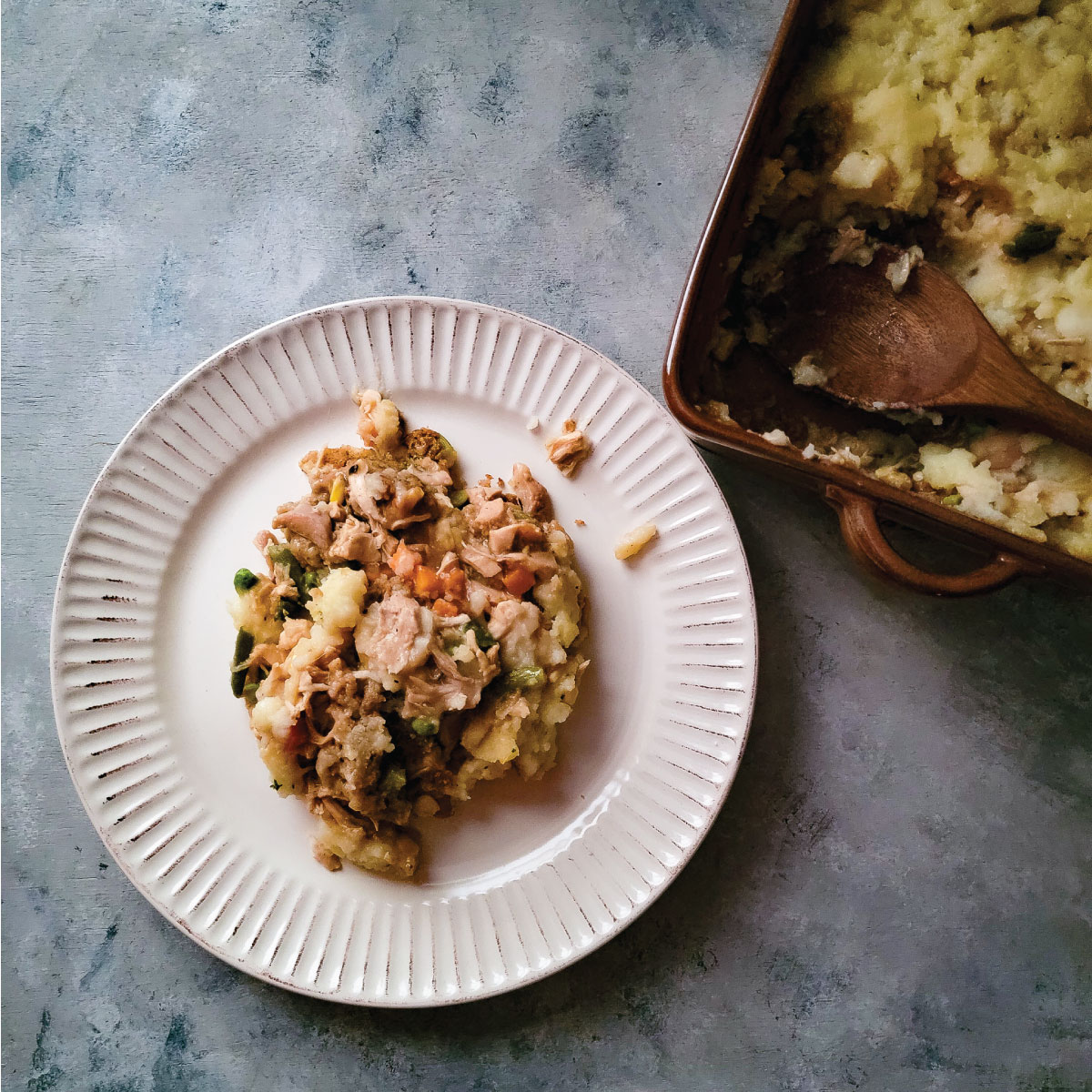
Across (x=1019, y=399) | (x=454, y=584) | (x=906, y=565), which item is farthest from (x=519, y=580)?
(x=1019, y=399)

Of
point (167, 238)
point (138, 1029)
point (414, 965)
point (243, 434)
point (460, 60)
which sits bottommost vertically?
point (138, 1029)

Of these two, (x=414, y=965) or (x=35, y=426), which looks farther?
(x=35, y=426)

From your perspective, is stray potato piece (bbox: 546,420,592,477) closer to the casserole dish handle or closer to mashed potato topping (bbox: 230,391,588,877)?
mashed potato topping (bbox: 230,391,588,877)

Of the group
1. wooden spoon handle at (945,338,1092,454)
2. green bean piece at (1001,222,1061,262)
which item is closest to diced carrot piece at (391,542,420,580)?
wooden spoon handle at (945,338,1092,454)

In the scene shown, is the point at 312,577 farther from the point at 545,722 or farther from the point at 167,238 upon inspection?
the point at 167,238

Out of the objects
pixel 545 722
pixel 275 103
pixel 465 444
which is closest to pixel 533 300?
pixel 465 444

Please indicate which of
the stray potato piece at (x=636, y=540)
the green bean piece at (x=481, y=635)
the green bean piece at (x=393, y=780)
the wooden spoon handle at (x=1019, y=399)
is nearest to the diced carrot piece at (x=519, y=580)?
the green bean piece at (x=481, y=635)
